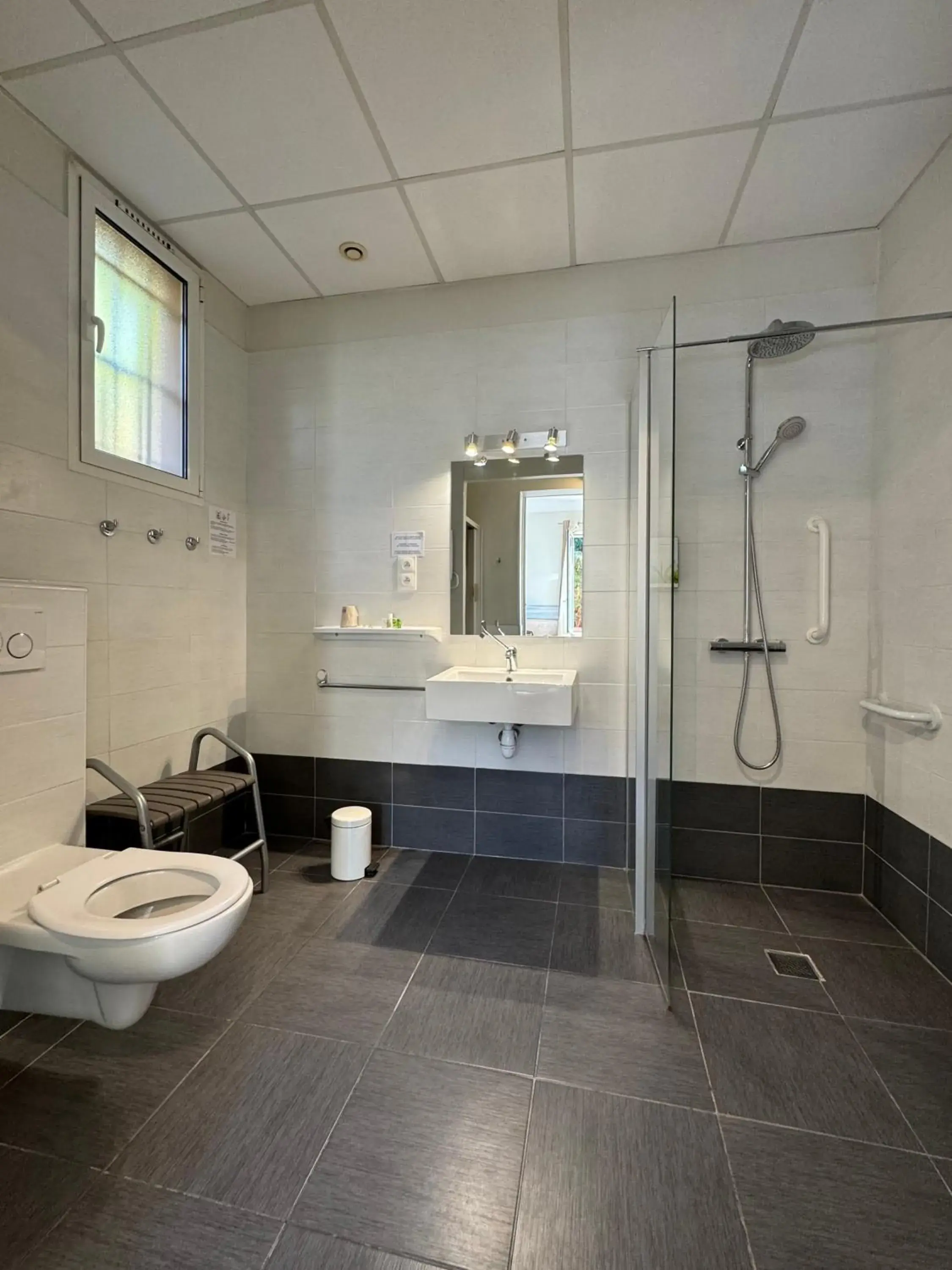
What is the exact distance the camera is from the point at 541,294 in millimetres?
2430

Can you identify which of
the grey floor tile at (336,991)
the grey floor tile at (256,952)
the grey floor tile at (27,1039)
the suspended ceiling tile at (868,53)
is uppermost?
the suspended ceiling tile at (868,53)

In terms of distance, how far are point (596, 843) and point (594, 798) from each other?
211 mm

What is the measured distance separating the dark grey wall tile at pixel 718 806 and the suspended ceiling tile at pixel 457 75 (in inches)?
97.1

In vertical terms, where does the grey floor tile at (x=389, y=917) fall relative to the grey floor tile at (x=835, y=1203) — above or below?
above

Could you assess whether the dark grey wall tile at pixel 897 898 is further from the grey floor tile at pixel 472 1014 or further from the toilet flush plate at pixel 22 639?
the toilet flush plate at pixel 22 639

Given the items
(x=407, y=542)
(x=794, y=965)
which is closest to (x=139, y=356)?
(x=407, y=542)

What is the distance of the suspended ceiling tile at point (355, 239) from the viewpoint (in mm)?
2039

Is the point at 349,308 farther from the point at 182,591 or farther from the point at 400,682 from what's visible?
the point at 400,682

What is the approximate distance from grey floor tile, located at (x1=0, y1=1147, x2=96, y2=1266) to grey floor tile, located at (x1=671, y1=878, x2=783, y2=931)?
1.77 metres


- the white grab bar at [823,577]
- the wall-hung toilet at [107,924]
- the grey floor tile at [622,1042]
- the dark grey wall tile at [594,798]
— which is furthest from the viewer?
the dark grey wall tile at [594,798]

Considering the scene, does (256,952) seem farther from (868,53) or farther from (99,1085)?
(868,53)

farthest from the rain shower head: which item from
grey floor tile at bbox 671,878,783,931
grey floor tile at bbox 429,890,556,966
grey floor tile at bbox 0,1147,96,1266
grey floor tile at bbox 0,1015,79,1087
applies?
grey floor tile at bbox 0,1015,79,1087

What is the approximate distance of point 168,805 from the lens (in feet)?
6.29

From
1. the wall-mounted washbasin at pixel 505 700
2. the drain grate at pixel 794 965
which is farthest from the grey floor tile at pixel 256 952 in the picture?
the drain grate at pixel 794 965
